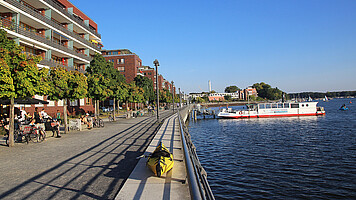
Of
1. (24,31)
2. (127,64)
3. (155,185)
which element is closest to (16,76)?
(155,185)

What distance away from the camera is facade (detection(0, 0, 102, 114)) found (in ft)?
87.7

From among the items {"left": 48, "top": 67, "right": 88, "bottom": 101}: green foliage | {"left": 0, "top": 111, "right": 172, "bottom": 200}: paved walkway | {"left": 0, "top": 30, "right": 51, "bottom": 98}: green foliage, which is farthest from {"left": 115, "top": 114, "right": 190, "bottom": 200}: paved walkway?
{"left": 48, "top": 67, "right": 88, "bottom": 101}: green foliage

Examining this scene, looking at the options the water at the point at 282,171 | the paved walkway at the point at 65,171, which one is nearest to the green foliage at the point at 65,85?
the paved walkway at the point at 65,171

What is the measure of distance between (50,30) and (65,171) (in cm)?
3281

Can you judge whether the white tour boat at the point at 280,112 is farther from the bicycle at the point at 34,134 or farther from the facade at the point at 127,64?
the bicycle at the point at 34,134

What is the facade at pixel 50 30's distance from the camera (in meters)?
26.7

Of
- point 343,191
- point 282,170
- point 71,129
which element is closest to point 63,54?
point 71,129

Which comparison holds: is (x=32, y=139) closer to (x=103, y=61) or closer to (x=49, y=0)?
(x=103, y=61)

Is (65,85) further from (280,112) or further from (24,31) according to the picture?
(280,112)

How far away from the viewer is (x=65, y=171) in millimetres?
7559

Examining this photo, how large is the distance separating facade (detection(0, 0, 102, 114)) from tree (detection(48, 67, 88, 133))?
9.38m

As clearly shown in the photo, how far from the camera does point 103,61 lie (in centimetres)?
3325

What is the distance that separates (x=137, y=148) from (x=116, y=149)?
40.5 inches

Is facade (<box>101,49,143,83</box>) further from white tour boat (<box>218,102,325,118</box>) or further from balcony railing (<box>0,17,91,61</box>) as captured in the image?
balcony railing (<box>0,17,91,61</box>)
